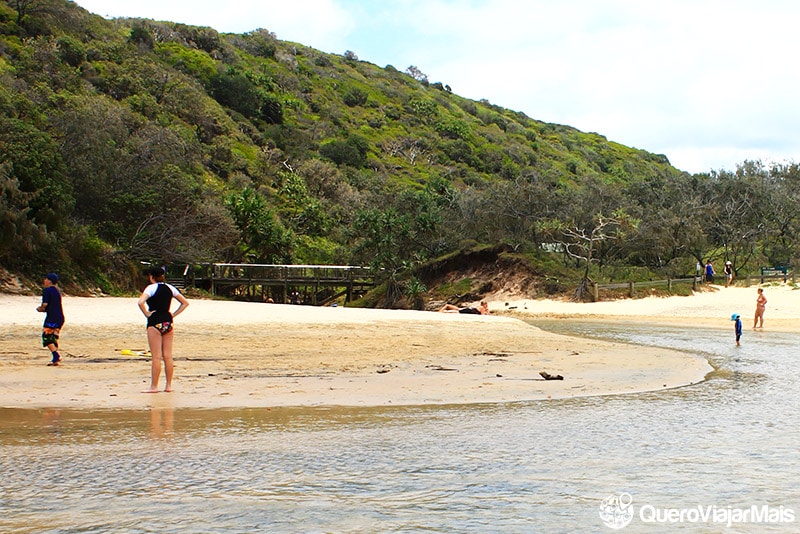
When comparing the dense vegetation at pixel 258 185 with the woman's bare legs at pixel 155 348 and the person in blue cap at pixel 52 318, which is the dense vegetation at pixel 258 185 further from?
the woman's bare legs at pixel 155 348

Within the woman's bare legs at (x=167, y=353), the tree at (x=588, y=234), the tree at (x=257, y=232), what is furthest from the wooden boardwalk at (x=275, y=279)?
the woman's bare legs at (x=167, y=353)

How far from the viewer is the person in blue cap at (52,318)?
11.5 metres

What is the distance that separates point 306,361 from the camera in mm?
13148

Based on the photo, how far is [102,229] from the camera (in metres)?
33.7

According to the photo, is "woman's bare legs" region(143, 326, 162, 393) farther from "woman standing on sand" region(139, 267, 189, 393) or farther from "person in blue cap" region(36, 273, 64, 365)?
"person in blue cap" region(36, 273, 64, 365)

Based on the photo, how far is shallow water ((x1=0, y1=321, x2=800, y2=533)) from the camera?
16.5 ft

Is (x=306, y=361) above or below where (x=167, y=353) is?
below

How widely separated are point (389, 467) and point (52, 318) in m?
7.65

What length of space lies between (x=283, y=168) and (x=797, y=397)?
218 feet

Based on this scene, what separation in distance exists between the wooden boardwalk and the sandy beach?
1741cm

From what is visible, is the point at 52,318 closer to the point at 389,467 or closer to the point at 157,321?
the point at 157,321

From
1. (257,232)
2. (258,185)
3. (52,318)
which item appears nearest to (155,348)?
(52,318)

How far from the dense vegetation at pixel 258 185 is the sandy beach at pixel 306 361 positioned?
10.8 meters

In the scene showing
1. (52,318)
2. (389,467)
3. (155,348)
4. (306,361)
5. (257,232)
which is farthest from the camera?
(257,232)
